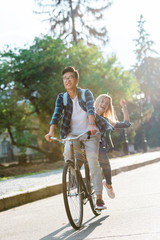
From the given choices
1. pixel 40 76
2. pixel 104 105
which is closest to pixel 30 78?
pixel 40 76

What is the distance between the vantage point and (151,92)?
48312mm

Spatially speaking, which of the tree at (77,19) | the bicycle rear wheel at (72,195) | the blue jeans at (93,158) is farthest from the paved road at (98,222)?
the tree at (77,19)

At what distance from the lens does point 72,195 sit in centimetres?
454

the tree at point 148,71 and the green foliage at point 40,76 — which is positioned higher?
the tree at point 148,71

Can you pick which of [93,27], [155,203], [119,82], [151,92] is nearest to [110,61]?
[119,82]

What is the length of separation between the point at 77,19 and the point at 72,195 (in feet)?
83.4

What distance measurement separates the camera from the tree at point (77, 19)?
92.4ft

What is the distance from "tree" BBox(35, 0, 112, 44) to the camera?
28156 millimetres

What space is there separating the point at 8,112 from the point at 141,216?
16.6 m

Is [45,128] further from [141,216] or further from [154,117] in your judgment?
[154,117]

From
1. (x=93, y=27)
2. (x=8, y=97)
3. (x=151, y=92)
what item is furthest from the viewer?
(x=151, y=92)

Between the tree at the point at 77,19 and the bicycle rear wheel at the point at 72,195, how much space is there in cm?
2406

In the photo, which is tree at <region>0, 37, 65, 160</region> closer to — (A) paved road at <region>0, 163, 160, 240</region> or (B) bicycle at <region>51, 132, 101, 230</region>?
(A) paved road at <region>0, 163, 160, 240</region>

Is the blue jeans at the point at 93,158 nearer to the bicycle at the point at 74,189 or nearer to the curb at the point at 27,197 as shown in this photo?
the bicycle at the point at 74,189
